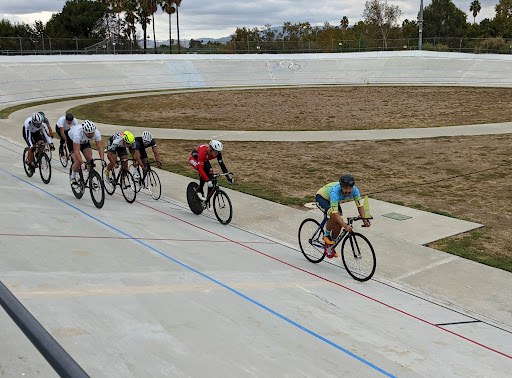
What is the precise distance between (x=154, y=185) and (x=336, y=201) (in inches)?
211

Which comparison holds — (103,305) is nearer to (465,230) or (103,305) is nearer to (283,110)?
(465,230)

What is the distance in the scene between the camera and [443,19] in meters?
94.9

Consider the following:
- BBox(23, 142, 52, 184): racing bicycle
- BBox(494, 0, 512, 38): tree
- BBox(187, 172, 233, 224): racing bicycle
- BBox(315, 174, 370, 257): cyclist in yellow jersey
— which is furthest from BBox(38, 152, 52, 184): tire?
BBox(494, 0, 512, 38): tree

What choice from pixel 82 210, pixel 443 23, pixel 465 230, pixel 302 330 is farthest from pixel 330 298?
pixel 443 23

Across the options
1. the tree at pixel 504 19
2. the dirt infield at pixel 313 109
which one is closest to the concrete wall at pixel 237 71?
the dirt infield at pixel 313 109

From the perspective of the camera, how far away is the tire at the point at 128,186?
10.7 m

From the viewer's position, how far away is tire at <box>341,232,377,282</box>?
705 centimetres

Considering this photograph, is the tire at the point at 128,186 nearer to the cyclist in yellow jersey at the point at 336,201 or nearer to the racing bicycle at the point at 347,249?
the racing bicycle at the point at 347,249

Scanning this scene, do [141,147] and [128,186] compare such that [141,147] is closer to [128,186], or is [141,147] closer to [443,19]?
[128,186]

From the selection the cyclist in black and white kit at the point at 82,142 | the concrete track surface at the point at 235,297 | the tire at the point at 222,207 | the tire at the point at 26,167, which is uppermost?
the cyclist in black and white kit at the point at 82,142

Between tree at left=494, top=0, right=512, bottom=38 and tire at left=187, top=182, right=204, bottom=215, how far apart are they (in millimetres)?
90275

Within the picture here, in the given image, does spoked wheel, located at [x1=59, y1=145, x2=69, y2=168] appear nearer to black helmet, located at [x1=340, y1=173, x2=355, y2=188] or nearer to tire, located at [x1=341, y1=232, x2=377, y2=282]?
Answer: tire, located at [x1=341, y1=232, x2=377, y2=282]

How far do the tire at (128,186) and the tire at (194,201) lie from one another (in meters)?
1.27

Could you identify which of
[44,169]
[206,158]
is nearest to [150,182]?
[206,158]
